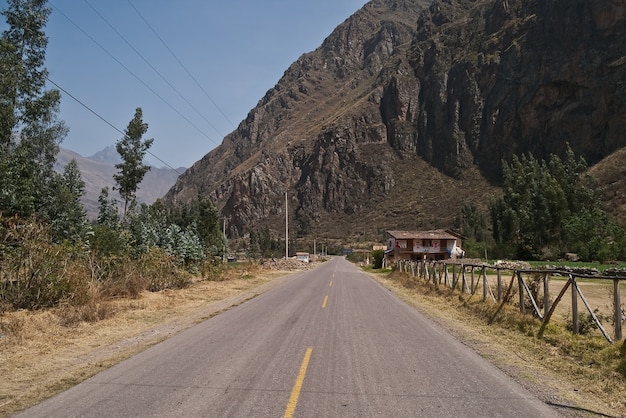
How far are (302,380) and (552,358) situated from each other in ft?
16.7

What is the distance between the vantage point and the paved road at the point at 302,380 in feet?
17.9

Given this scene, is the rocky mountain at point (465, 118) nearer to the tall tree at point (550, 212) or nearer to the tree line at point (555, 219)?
the tree line at point (555, 219)

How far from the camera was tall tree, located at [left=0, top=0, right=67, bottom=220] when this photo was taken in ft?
48.9

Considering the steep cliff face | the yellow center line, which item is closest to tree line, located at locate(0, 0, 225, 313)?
the yellow center line

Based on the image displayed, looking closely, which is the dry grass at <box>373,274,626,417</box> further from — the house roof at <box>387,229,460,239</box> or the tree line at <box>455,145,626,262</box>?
the house roof at <box>387,229,460,239</box>

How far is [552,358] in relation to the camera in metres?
8.57

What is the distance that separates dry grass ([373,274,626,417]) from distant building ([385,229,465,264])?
7005cm

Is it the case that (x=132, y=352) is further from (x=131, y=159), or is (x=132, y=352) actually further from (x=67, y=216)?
(x=131, y=159)

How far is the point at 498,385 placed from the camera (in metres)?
6.65

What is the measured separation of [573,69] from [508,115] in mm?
24639

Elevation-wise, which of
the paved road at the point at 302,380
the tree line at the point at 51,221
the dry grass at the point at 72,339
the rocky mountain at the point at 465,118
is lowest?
the dry grass at the point at 72,339

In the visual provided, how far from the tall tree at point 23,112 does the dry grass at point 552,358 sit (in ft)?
46.7

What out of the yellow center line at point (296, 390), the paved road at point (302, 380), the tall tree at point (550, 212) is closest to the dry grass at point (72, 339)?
the paved road at point (302, 380)

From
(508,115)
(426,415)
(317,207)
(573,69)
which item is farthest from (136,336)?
(317,207)
